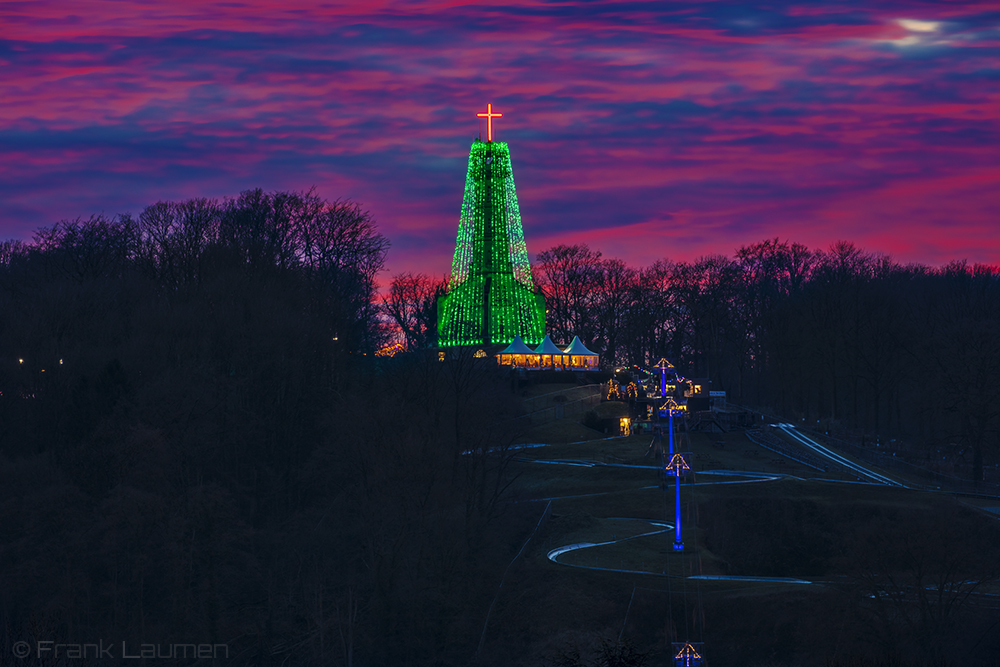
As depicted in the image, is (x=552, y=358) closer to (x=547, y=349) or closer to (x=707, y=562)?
(x=547, y=349)

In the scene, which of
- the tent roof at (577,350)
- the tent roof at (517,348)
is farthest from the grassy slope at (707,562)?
the tent roof at (577,350)

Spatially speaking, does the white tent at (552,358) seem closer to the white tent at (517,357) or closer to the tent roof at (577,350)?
the white tent at (517,357)

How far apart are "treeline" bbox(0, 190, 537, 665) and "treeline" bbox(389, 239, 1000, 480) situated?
2814cm

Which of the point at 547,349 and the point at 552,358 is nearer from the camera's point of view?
the point at 552,358

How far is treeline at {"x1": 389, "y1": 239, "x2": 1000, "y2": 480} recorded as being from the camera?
6619 centimetres

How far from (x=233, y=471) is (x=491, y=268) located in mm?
43156

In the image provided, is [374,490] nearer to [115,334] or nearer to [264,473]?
[264,473]

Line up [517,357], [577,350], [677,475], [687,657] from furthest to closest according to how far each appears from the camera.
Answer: [577,350], [517,357], [677,475], [687,657]

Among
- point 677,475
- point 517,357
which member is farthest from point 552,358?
point 677,475

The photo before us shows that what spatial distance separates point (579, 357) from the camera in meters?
84.8

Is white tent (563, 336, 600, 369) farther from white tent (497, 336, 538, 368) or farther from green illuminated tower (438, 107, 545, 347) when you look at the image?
green illuminated tower (438, 107, 545, 347)

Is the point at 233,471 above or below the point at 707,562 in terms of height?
above

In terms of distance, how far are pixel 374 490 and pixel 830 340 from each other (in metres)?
45.8

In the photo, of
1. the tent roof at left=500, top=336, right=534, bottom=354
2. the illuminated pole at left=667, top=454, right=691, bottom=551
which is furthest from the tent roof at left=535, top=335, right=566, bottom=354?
the illuminated pole at left=667, top=454, right=691, bottom=551
